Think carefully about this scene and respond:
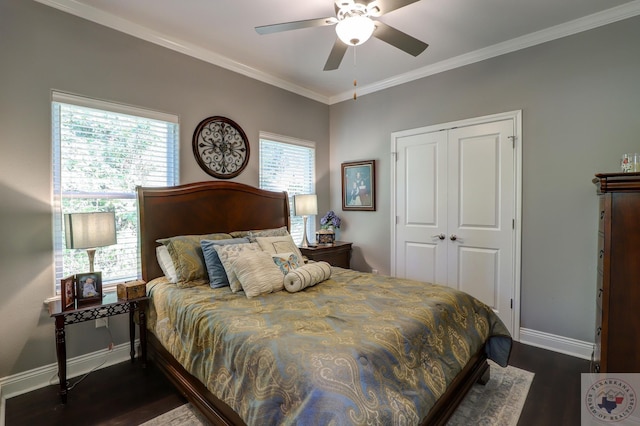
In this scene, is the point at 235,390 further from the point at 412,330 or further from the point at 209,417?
the point at 412,330

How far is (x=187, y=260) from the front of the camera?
2516 mm

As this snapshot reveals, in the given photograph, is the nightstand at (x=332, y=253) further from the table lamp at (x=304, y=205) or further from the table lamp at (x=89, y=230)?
the table lamp at (x=89, y=230)

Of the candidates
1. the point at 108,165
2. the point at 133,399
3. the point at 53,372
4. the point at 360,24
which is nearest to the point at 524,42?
the point at 360,24

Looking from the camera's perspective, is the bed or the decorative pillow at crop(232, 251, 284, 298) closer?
the bed

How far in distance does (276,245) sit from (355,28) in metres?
1.80

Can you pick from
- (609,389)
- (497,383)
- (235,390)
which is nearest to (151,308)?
(235,390)

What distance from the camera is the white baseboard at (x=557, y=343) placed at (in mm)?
2721

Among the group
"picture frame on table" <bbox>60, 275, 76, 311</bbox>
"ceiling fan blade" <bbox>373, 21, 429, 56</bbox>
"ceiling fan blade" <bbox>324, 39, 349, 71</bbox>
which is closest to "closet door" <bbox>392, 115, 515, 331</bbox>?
"ceiling fan blade" <bbox>373, 21, 429, 56</bbox>

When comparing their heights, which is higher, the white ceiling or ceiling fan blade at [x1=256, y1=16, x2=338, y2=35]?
the white ceiling

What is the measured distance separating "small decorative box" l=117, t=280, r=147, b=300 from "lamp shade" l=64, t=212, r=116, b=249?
1.16 feet

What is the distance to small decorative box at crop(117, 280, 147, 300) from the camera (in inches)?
91.7

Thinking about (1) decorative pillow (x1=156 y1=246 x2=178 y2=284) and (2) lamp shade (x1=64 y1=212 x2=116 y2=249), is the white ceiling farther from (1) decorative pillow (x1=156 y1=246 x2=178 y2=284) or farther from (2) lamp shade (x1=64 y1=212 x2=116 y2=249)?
(1) decorative pillow (x1=156 y1=246 x2=178 y2=284)

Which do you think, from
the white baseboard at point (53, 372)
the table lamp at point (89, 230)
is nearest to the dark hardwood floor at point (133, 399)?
the white baseboard at point (53, 372)

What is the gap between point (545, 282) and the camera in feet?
9.59
